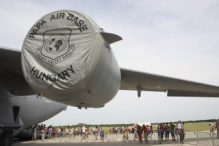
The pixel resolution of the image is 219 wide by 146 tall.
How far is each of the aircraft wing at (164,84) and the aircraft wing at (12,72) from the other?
3.97 meters

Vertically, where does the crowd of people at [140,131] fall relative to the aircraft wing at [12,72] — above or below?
below

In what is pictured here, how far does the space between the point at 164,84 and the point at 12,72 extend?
6.91 meters

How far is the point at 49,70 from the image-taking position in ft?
16.1

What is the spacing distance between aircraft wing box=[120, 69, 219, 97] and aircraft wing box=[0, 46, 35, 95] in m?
3.97

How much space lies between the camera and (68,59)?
482 centimetres

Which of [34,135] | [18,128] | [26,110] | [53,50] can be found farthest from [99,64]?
[34,135]

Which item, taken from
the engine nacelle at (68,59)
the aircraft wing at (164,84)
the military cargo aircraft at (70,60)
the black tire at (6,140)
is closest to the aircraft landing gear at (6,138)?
the black tire at (6,140)

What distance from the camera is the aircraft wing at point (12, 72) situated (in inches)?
295

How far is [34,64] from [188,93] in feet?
34.4

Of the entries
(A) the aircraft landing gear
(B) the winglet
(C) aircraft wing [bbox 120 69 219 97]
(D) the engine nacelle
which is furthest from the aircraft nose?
(A) the aircraft landing gear

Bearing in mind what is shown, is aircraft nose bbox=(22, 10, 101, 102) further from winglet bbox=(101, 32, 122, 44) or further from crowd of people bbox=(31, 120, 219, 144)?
crowd of people bbox=(31, 120, 219, 144)

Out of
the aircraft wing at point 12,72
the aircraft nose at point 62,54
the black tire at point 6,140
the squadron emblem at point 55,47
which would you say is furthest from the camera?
the black tire at point 6,140

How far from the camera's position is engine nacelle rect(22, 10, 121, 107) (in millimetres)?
4730

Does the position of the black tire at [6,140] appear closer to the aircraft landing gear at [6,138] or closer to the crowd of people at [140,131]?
the aircraft landing gear at [6,138]
